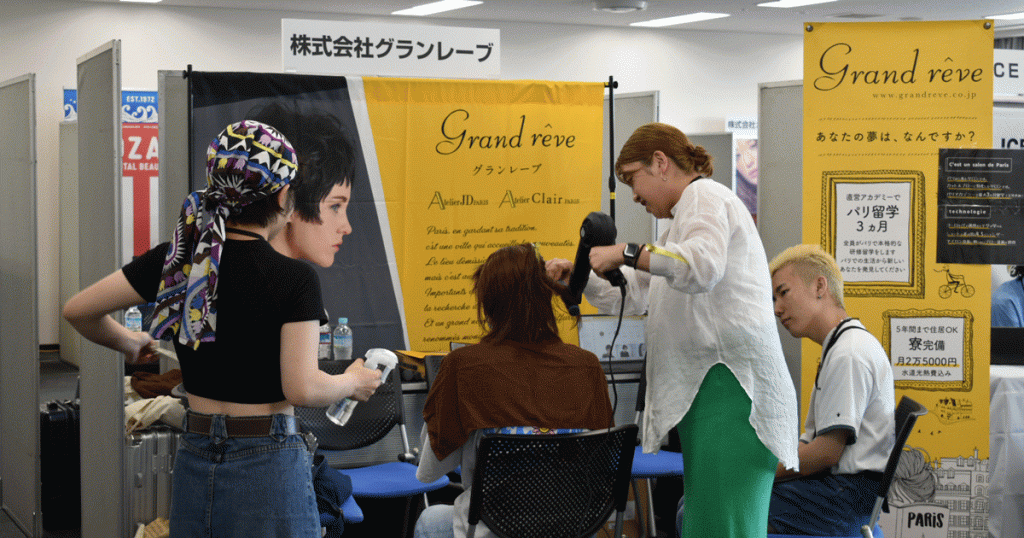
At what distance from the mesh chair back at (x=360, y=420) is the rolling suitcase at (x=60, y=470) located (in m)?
1.46

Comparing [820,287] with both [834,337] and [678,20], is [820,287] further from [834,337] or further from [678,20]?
[678,20]

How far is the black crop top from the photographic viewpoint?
1.55 meters

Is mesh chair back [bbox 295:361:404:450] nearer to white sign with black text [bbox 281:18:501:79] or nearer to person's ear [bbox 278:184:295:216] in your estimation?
white sign with black text [bbox 281:18:501:79]

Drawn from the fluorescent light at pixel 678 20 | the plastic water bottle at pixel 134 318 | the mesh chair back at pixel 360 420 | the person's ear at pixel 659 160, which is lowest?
the mesh chair back at pixel 360 420

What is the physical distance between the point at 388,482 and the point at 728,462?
1.35m

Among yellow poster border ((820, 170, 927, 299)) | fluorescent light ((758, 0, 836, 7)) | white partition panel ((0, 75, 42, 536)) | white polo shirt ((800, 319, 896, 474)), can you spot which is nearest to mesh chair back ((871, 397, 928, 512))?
white polo shirt ((800, 319, 896, 474))

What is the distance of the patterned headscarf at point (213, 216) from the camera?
154cm

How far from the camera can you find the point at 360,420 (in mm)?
3373

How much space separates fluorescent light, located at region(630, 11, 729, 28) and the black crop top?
30.1ft

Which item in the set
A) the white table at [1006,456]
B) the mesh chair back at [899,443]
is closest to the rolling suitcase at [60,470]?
the mesh chair back at [899,443]

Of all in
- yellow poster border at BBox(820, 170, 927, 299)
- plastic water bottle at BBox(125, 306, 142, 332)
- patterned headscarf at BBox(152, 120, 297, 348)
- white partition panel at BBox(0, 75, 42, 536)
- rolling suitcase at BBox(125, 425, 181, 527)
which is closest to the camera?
patterned headscarf at BBox(152, 120, 297, 348)

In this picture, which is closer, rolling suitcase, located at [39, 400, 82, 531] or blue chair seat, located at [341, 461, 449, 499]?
blue chair seat, located at [341, 461, 449, 499]

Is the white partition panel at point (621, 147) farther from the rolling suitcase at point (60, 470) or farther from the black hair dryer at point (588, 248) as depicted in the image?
the rolling suitcase at point (60, 470)

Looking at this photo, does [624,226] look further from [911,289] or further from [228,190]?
[228,190]
